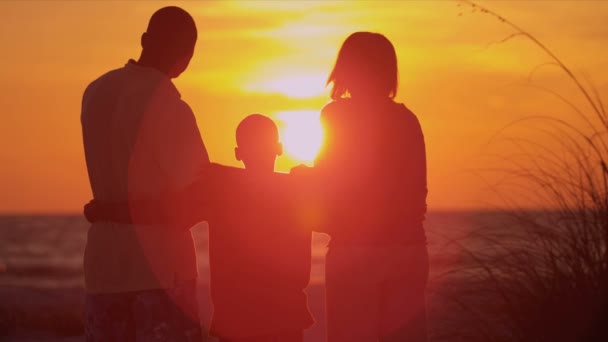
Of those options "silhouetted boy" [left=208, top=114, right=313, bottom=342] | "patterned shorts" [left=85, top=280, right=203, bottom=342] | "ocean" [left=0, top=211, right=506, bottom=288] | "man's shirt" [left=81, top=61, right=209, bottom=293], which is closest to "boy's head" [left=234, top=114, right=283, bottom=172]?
"silhouetted boy" [left=208, top=114, right=313, bottom=342]

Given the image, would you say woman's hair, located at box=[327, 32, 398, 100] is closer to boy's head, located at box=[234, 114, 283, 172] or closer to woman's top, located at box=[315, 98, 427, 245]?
woman's top, located at box=[315, 98, 427, 245]

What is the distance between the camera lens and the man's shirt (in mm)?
3586

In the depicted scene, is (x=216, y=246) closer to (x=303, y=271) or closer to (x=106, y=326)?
(x=303, y=271)

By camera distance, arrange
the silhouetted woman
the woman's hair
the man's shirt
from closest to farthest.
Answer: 1. the man's shirt
2. the silhouetted woman
3. the woman's hair

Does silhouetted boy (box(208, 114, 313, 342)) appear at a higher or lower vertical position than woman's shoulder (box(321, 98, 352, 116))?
lower

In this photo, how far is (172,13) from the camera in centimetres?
369

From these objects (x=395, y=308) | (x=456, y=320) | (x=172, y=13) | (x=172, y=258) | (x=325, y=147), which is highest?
(x=172, y=13)

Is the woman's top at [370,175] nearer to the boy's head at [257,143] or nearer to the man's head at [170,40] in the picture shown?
the boy's head at [257,143]

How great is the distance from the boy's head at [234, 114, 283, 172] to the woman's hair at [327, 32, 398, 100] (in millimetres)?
336

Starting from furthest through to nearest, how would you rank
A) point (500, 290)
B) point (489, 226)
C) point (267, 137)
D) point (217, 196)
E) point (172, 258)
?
point (489, 226) → point (500, 290) → point (267, 137) → point (217, 196) → point (172, 258)

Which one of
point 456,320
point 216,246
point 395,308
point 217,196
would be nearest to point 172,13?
point 217,196

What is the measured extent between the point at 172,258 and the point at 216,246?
2.29 feet

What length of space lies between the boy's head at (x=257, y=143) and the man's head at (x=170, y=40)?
70 cm

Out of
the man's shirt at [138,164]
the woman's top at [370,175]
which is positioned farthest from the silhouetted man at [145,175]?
the woman's top at [370,175]
